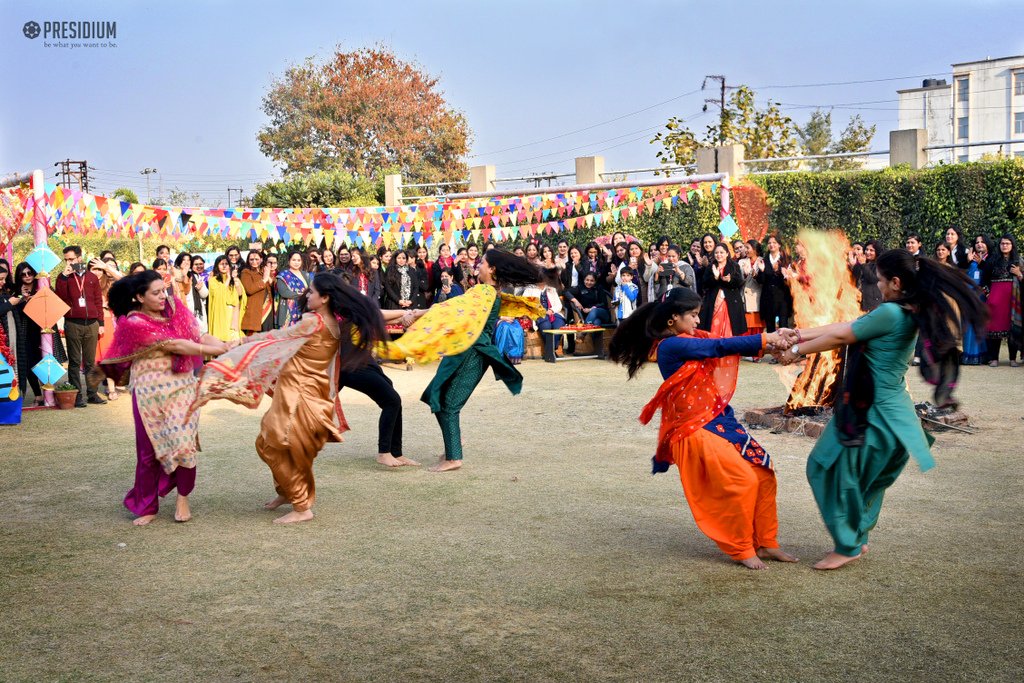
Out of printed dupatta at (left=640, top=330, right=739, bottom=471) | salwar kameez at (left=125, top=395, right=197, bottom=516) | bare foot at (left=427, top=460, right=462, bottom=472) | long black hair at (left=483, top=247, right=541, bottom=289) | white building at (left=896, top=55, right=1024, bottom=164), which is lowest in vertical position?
bare foot at (left=427, top=460, right=462, bottom=472)

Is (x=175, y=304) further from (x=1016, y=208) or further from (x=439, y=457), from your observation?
(x=1016, y=208)

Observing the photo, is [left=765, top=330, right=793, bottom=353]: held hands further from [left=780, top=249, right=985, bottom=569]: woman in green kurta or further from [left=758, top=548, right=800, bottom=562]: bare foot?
[left=758, top=548, right=800, bottom=562]: bare foot

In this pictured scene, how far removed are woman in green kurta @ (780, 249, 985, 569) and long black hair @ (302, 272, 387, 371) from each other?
8.01 feet

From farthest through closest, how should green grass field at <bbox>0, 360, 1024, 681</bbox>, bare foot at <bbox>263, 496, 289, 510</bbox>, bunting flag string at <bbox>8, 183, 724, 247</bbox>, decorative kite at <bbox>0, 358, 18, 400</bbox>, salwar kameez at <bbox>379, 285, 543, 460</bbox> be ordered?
bunting flag string at <bbox>8, 183, 724, 247</bbox> < decorative kite at <bbox>0, 358, 18, 400</bbox> < salwar kameez at <bbox>379, 285, 543, 460</bbox> < bare foot at <bbox>263, 496, 289, 510</bbox> < green grass field at <bbox>0, 360, 1024, 681</bbox>

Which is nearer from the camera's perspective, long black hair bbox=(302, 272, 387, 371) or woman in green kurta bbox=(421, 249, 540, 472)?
long black hair bbox=(302, 272, 387, 371)

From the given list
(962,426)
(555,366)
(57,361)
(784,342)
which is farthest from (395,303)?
(784,342)

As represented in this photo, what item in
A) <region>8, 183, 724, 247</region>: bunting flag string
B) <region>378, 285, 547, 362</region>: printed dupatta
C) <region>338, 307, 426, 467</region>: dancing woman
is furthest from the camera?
<region>8, 183, 724, 247</region>: bunting flag string

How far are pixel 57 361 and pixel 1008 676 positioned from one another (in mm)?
9586

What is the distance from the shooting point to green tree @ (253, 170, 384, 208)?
27.0m

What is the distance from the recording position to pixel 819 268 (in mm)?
8320

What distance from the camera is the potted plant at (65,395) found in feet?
34.3

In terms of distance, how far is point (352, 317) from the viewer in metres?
5.83

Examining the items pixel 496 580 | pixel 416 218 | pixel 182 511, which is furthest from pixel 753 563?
pixel 416 218

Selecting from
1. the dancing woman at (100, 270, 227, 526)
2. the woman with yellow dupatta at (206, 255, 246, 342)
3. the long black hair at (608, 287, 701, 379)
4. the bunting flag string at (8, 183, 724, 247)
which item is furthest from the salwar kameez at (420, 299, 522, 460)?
the bunting flag string at (8, 183, 724, 247)
